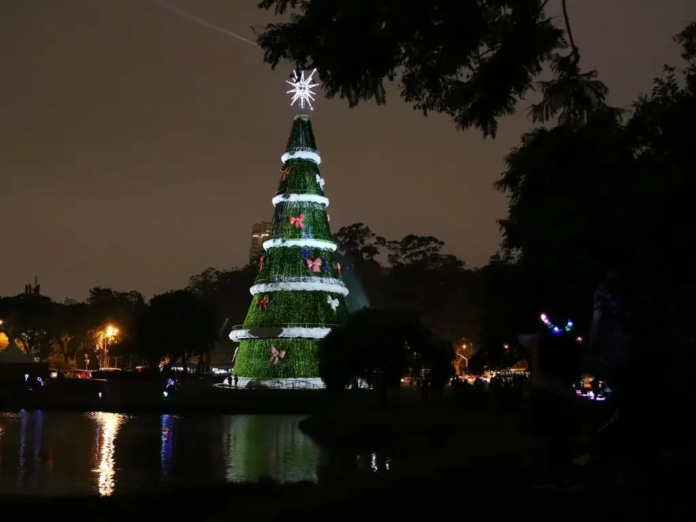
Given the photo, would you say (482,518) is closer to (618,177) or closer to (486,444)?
(618,177)

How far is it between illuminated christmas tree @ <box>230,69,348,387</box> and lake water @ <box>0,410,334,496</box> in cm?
1350

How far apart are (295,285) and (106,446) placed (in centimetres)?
2462

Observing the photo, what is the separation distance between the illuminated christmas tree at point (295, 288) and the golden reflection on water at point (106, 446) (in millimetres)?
11135

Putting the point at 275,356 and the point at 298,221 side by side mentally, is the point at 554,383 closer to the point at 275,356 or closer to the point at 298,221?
the point at 275,356

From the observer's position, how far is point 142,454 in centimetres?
1777

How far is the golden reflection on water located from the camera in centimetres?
1329

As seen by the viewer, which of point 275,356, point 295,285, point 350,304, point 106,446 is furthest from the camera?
point 350,304

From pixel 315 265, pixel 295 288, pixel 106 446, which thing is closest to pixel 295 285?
pixel 295 288

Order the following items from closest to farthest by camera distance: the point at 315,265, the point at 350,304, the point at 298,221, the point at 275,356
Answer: the point at 275,356
the point at 315,265
the point at 298,221
the point at 350,304

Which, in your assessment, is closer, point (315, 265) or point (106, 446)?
point (106, 446)

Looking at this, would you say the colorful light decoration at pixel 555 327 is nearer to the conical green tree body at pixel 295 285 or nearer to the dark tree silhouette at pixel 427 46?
the dark tree silhouette at pixel 427 46

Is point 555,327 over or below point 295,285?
below

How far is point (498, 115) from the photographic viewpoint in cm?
946

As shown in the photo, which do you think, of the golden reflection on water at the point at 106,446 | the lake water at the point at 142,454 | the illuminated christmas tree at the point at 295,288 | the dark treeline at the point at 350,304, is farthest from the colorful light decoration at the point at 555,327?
the dark treeline at the point at 350,304
